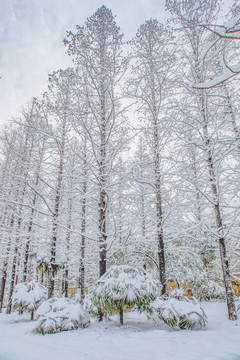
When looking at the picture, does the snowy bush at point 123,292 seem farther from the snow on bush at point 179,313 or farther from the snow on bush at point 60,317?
the snow on bush at point 60,317

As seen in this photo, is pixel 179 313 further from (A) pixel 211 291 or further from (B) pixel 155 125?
(A) pixel 211 291

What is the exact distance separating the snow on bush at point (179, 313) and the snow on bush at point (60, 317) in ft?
5.65

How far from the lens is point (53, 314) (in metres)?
4.23

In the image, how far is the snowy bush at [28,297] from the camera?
6777 millimetres

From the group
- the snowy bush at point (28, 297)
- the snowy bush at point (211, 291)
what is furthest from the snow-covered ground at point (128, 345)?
the snowy bush at point (211, 291)

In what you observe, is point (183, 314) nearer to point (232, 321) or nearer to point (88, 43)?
point (232, 321)

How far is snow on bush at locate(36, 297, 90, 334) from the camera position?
3.97 m

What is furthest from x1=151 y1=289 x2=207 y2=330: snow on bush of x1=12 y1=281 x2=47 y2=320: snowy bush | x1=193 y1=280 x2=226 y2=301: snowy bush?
x1=193 y1=280 x2=226 y2=301: snowy bush

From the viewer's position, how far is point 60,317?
418cm

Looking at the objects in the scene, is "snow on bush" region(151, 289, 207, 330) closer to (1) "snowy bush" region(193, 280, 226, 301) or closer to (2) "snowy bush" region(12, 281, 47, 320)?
(2) "snowy bush" region(12, 281, 47, 320)

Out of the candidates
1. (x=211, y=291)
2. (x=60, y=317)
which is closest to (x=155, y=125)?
(x=60, y=317)

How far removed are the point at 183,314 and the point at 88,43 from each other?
726 cm

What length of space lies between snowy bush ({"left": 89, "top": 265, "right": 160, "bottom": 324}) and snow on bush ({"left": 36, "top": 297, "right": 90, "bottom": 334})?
570 mm

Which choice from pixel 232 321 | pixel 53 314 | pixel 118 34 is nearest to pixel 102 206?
pixel 53 314
